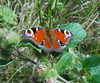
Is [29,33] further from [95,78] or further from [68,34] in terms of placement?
[95,78]

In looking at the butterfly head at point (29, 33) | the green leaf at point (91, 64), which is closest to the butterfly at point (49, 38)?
the butterfly head at point (29, 33)

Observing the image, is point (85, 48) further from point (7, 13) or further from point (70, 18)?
point (7, 13)

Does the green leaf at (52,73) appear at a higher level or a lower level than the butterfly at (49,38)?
lower

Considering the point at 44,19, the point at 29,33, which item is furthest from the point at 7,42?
the point at 44,19

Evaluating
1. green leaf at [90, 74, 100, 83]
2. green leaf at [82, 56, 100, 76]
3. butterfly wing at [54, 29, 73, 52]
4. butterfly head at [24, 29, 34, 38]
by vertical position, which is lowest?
green leaf at [90, 74, 100, 83]

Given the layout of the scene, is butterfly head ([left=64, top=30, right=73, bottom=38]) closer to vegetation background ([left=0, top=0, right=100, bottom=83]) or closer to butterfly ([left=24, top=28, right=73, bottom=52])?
butterfly ([left=24, top=28, right=73, bottom=52])

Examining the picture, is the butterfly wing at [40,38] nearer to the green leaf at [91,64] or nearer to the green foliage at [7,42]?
the green foliage at [7,42]

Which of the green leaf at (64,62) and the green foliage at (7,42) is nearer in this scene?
the green foliage at (7,42)

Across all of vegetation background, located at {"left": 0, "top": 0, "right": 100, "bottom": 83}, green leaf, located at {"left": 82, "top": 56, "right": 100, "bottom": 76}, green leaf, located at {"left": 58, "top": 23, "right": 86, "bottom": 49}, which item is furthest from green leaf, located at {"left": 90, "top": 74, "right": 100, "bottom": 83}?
vegetation background, located at {"left": 0, "top": 0, "right": 100, "bottom": 83}

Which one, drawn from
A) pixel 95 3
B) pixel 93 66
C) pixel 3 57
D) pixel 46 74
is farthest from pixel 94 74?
pixel 95 3
